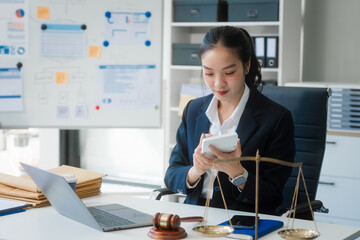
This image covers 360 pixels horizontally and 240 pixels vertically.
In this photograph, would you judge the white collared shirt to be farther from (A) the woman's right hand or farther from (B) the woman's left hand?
(B) the woman's left hand

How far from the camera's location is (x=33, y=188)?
1961 millimetres

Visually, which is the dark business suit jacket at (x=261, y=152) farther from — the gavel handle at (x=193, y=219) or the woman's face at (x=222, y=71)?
the gavel handle at (x=193, y=219)

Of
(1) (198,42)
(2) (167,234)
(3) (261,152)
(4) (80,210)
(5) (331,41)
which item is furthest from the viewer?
(1) (198,42)

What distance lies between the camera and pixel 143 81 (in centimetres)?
345

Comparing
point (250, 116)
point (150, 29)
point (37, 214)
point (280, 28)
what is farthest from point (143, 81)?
point (37, 214)

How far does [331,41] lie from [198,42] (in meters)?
1.00

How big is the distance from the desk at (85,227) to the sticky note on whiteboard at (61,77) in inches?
61.6

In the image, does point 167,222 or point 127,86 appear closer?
point 167,222

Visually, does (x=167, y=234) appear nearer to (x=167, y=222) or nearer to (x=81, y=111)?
(x=167, y=222)

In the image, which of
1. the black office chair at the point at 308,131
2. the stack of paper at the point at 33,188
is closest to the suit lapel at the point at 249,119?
the black office chair at the point at 308,131

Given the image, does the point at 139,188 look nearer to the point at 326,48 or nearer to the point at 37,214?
the point at 326,48

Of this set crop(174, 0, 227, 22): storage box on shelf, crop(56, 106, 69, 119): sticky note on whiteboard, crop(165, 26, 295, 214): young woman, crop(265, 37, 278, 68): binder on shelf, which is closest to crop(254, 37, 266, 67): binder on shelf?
crop(265, 37, 278, 68): binder on shelf

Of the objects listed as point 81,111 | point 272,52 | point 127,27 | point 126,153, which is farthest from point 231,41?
point 126,153

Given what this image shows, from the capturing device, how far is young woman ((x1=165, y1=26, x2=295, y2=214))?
1988mm
